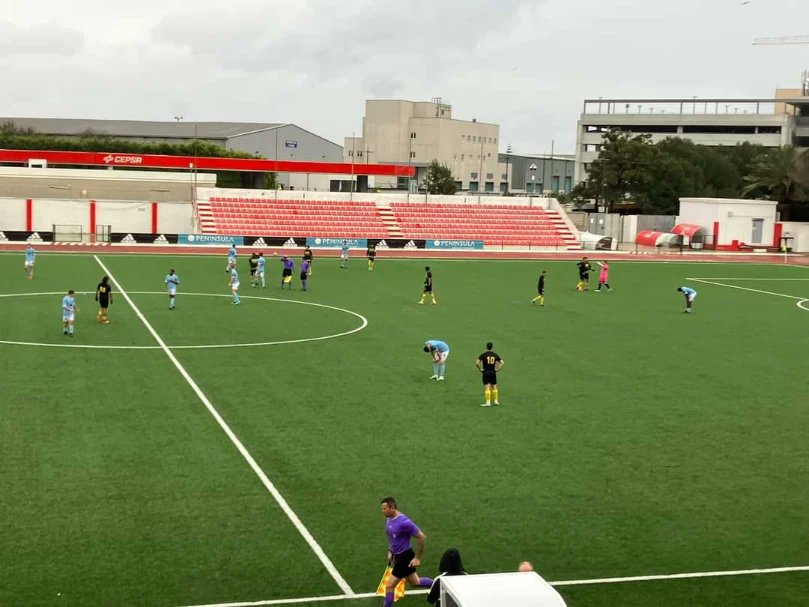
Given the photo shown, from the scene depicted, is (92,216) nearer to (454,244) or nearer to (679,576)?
(454,244)

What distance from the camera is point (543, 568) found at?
14.8 m

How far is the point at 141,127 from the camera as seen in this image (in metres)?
154

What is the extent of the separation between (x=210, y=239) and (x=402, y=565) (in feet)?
219

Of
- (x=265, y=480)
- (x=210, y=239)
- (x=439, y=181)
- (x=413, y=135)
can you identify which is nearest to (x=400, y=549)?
(x=265, y=480)

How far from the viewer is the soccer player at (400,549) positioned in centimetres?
1317

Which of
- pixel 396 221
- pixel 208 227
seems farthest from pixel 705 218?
pixel 208 227

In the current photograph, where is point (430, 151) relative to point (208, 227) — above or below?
above

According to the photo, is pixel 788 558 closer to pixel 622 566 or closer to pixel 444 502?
pixel 622 566

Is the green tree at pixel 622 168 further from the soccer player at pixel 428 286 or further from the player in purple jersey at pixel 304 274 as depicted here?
the soccer player at pixel 428 286

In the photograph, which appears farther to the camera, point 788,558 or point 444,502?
point 444,502

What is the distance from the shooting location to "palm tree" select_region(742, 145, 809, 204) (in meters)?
97.9

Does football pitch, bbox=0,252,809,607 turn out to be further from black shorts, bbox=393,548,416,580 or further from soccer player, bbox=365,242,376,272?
soccer player, bbox=365,242,376,272

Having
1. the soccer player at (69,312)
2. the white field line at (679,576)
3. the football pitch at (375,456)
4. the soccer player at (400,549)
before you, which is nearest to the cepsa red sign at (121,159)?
the football pitch at (375,456)

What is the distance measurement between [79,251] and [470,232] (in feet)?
112
